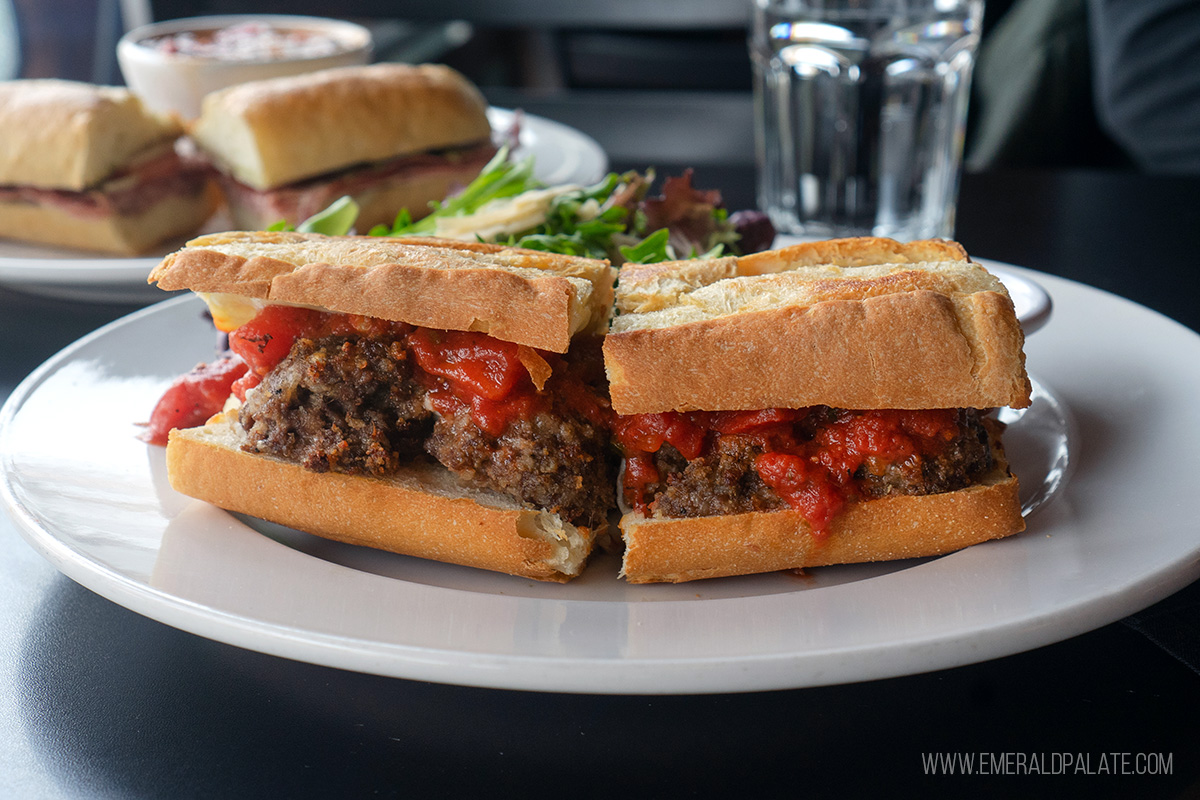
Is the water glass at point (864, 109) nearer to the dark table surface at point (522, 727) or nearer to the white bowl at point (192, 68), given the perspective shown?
the white bowl at point (192, 68)

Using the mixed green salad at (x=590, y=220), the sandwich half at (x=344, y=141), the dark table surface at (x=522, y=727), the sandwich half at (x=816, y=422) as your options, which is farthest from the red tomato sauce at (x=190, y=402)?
the sandwich half at (x=344, y=141)

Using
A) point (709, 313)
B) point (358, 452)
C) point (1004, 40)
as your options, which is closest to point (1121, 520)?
point (709, 313)

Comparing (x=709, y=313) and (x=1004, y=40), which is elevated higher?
(x=709, y=313)

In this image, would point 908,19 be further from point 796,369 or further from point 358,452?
point 358,452

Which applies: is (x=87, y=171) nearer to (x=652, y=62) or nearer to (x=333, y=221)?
(x=333, y=221)

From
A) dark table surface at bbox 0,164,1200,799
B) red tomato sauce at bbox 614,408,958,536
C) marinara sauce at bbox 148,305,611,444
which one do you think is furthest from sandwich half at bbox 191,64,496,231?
red tomato sauce at bbox 614,408,958,536

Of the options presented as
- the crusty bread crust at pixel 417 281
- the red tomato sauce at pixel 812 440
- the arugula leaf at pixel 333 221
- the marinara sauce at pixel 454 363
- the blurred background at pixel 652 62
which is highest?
the crusty bread crust at pixel 417 281

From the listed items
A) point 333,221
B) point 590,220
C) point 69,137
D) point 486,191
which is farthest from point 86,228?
point 590,220

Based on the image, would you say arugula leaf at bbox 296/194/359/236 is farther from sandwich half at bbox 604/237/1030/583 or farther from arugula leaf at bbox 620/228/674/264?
sandwich half at bbox 604/237/1030/583
